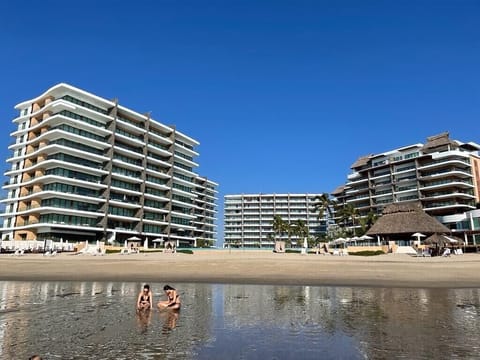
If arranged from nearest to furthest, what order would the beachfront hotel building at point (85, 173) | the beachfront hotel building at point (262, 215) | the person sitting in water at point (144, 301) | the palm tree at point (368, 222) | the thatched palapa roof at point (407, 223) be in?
the person sitting in water at point (144, 301) < the thatched palapa roof at point (407, 223) < the beachfront hotel building at point (85, 173) < the palm tree at point (368, 222) < the beachfront hotel building at point (262, 215)

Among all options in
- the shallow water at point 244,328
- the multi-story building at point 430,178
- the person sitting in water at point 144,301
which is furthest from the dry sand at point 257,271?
the multi-story building at point 430,178

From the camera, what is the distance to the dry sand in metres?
27.5

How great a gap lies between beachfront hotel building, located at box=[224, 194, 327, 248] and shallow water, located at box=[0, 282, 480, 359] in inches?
5908

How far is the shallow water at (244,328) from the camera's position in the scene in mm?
8641

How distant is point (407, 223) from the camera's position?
172ft

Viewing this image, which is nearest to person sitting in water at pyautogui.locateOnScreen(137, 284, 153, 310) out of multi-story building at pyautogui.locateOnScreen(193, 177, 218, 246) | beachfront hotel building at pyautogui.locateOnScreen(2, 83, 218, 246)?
beachfront hotel building at pyautogui.locateOnScreen(2, 83, 218, 246)

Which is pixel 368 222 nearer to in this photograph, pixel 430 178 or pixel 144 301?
pixel 430 178

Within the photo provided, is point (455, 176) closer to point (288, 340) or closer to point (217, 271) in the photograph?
point (217, 271)

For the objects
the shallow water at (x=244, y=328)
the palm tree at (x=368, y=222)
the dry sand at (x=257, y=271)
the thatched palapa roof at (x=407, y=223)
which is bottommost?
the shallow water at (x=244, y=328)

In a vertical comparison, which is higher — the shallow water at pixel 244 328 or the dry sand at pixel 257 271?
the dry sand at pixel 257 271

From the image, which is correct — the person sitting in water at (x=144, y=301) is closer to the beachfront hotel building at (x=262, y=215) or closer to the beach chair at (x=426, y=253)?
the beach chair at (x=426, y=253)

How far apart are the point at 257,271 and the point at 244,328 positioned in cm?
2042

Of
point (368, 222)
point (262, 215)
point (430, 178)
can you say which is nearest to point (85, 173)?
point (368, 222)

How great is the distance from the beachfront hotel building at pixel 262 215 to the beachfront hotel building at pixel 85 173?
82.1 meters
